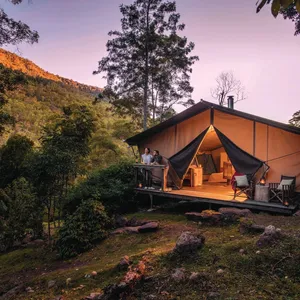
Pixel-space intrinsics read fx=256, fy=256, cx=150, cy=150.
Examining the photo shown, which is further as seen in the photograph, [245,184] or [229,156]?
[229,156]

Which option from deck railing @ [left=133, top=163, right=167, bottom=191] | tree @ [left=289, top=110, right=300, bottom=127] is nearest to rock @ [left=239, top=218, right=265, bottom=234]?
deck railing @ [left=133, top=163, right=167, bottom=191]

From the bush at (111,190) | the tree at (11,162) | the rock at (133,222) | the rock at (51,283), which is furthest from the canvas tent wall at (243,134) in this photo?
the rock at (51,283)

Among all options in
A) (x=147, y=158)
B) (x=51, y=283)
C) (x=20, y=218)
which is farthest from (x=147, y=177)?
(x=51, y=283)

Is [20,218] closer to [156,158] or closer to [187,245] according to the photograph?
[156,158]

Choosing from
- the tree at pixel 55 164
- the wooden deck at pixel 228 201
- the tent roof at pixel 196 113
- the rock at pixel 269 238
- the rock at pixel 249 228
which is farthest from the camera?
the tent roof at pixel 196 113

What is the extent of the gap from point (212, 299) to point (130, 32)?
15508 mm

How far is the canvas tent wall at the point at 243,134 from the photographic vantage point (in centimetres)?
729

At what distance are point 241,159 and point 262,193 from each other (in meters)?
1.27

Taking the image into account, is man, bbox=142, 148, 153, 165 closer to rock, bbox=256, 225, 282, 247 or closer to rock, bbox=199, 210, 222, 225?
rock, bbox=199, 210, 222, 225

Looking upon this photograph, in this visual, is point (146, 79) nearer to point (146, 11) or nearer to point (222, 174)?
point (146, 11)

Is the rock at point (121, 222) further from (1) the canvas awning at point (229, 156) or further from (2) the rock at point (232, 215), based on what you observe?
(2) the rock at point (232, 215)

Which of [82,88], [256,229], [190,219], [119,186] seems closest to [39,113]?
[82,88]

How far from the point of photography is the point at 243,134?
804cm

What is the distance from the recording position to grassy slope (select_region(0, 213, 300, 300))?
111 inches
